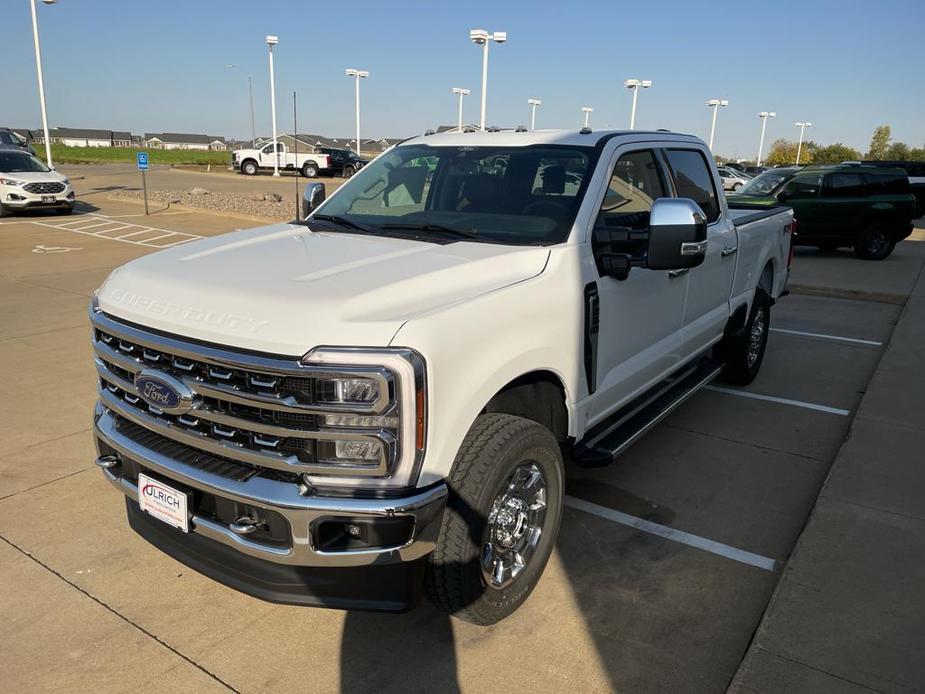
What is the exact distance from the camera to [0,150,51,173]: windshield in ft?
57.5

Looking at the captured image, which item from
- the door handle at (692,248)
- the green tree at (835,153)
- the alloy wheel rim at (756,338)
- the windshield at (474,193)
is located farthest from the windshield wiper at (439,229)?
the green tree at (835,153)

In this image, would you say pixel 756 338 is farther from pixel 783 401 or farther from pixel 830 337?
pixel 830 337

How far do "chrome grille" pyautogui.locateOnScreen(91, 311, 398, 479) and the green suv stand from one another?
14.4 m

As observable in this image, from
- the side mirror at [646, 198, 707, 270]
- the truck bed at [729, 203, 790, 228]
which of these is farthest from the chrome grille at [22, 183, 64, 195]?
the side mirror at [646, 198, 707, 270]

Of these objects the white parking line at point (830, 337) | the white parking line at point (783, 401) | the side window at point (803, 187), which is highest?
the side window at point (803, 187)

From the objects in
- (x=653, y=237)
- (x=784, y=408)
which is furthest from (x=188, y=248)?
(x=784, y=408)

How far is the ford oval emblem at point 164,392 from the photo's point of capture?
2594mm

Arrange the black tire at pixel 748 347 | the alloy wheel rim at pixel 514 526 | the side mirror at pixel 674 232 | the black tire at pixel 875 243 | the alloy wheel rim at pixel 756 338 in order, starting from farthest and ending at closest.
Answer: the black tire at pixel 875 243 < the alloy wheel rim at pixel 756 338 < the black tire at pixel 748 347 < the side mirror at pixel 674 232 < the alloy wheel rim at pixel 514 526

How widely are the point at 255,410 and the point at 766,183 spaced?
16.0m

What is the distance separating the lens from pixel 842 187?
48.9 feet

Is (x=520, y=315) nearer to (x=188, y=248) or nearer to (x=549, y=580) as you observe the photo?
(x=549, y=580)

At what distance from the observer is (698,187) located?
488 centimetres

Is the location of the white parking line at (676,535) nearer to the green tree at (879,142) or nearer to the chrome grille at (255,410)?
the chrome grille at (255,410)

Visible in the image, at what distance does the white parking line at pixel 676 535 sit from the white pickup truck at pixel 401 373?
21.5 inches
